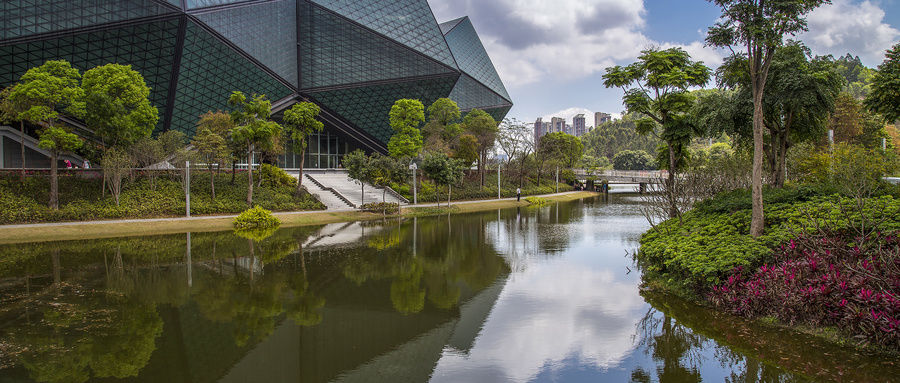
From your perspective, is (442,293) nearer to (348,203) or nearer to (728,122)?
(728,122)

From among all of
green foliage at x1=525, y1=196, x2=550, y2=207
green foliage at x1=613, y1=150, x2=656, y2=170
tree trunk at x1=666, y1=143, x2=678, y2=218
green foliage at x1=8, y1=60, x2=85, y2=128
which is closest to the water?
tree trunk at x1=666, y1=143, x2=678, y2=218

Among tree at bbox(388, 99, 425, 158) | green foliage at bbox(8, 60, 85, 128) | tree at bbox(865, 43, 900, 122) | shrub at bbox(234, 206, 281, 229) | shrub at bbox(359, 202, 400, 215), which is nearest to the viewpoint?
tree at bbox(865, 43, 900, 122)

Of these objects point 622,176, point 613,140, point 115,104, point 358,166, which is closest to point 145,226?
point 115,104

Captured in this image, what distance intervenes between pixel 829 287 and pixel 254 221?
25.6 meters

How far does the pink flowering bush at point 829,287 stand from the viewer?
314 inches

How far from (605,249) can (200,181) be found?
91.1ft

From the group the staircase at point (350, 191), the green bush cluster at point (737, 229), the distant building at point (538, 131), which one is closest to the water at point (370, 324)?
the green bush cluster at point (737, 229)

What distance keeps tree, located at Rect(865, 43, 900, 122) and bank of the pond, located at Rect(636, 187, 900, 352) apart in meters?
3.75

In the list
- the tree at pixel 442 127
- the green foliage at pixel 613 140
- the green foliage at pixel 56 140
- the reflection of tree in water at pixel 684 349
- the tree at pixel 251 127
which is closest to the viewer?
the reflection of tree in water at pixel 684 349

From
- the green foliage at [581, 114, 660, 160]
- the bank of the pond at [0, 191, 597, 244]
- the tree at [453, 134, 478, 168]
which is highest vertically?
the green foliage at [581, 114, 660, 160]

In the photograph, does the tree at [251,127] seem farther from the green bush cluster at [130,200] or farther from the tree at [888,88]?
the tree at [888,88]

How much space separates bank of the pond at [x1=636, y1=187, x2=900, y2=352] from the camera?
26.9 feet

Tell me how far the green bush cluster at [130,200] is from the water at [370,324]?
795 cm

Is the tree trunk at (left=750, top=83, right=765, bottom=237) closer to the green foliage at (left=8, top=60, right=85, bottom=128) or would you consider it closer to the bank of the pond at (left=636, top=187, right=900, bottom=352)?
the bank of the pond at (left=636, top=187, right=900, bottom=352)
